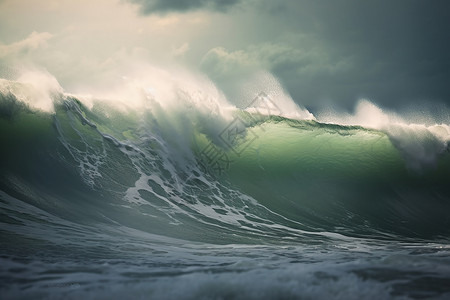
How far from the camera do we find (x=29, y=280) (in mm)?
3529

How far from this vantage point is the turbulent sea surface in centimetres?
389

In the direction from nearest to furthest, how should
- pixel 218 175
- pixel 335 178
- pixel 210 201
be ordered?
pixel 210 201 → pixel 218 175 → pixel 335 178

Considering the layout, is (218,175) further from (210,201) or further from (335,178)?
(335,178)

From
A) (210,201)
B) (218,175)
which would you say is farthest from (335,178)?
(210,201)

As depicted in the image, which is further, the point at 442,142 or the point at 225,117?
the point at 442,142

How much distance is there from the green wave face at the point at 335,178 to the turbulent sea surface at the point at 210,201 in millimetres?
76

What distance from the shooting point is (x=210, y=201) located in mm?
10961

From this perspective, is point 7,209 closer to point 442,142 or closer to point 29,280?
point 29,280

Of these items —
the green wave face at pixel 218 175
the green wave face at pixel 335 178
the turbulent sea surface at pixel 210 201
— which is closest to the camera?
the turbulent sea surface at pixel 210 201

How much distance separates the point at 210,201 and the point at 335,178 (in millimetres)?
5911

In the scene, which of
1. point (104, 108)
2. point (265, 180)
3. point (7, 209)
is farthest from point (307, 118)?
point (7, 209)

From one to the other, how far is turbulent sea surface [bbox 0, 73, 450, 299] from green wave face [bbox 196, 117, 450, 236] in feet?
0.25

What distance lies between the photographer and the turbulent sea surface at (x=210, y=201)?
389 centimetres

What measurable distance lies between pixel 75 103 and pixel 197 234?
7282 mm
